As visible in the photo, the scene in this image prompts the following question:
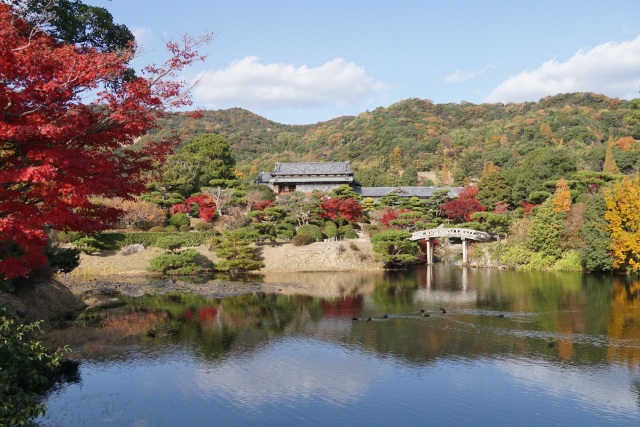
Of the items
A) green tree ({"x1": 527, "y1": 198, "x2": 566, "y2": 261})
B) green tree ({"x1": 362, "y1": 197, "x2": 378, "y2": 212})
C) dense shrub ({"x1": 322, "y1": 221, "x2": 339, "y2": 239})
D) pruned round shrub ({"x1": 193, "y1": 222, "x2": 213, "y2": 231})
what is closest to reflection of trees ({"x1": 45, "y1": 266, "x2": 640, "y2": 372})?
green tree ({"x1": 527, "y1": 198, "x2": 566, "y2": 261})

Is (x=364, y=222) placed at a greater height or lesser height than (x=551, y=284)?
greater

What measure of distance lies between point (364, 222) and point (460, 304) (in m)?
24.3

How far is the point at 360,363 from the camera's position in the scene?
46.6 feet

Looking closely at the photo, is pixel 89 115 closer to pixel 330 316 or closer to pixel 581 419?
pixel 581 419

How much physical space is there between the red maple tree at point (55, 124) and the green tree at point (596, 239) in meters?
29.4

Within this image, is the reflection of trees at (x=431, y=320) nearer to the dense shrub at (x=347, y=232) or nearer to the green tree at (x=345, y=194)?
the dense shrub at (x=347, y=232)

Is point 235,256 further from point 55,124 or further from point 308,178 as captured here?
point 55,124

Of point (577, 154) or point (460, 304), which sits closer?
point (460, 304)

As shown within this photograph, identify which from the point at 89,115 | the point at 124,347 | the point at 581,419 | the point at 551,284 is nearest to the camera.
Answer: the point at 89,115

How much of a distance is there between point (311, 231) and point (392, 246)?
20.1 ft

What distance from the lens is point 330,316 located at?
20.6 m

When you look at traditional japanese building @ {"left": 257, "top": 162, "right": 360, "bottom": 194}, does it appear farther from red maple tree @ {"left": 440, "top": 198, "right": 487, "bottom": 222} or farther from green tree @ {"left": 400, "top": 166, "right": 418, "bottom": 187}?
green tree @ {"left": 400, "top": 166, "right": 418, "bottom": 187}

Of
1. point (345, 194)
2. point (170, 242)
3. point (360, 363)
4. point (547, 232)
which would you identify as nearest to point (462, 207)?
point (345, 194)

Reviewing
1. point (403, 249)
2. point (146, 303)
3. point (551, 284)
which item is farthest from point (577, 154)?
point (146, 303)
